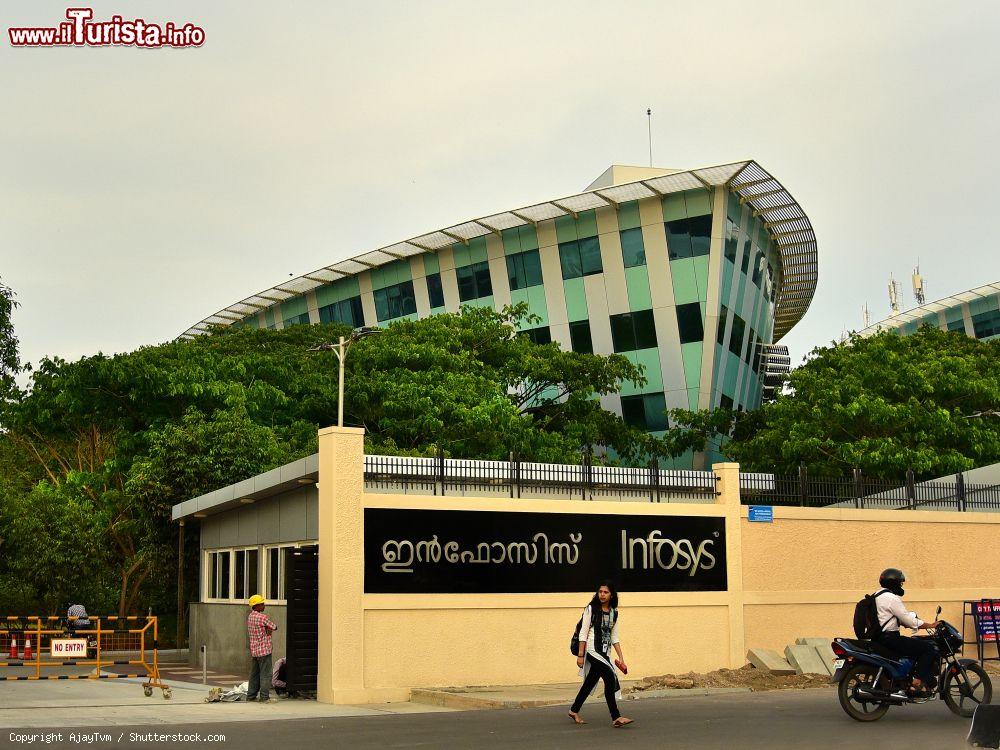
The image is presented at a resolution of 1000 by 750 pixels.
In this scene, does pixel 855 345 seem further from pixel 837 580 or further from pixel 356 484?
pixel 356 484

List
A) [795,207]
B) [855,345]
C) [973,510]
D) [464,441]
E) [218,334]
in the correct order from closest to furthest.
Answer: [973,510]
[464,441]
[855,345]
[795,207]
[218,334]

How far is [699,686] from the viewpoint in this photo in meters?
19.1

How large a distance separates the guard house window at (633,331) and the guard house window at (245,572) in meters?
30.6

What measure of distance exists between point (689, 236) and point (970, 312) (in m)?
36.9

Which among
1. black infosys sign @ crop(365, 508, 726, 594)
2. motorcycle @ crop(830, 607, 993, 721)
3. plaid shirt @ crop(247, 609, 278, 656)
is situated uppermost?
black infosys sign @ crop(365, 508, 726, 594)

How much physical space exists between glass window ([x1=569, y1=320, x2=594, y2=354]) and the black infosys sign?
31619 mm

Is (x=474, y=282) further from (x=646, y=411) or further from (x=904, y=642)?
(x=904, y=642)

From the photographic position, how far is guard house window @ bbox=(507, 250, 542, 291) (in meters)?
54.4

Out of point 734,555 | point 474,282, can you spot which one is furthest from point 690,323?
point 734,555

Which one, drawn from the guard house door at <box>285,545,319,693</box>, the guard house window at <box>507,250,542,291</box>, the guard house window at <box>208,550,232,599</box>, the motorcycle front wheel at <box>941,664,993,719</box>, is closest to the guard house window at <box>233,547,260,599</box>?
the guard house window at <box>208,550,232,599</box>

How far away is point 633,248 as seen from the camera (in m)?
51.5

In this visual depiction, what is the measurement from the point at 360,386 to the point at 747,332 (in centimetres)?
2256

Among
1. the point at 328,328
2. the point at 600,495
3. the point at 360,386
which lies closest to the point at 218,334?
the point at 328,328

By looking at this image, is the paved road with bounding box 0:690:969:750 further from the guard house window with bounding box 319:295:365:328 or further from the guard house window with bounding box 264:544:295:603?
the guard house window with bounding box 319:295:365:328
